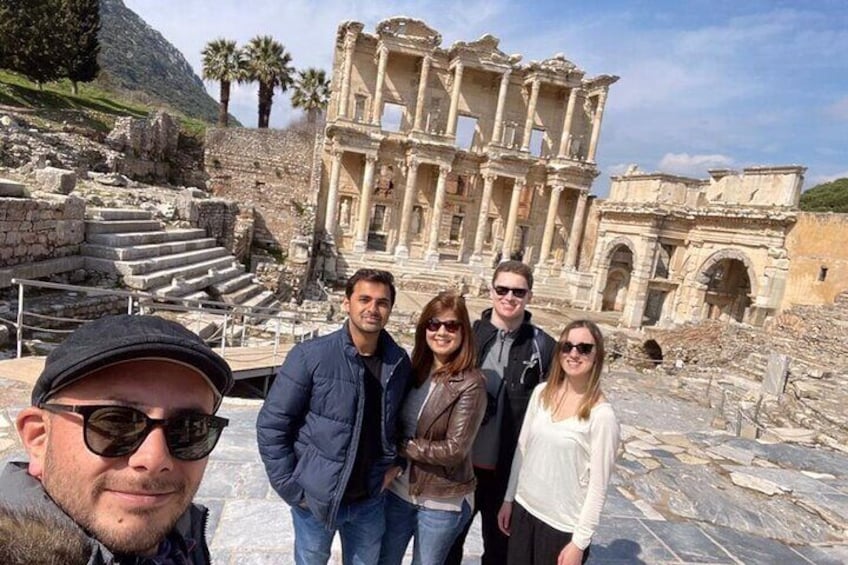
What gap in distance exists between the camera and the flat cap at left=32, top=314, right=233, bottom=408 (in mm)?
1153

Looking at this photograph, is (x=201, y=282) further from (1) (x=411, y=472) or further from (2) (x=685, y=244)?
(2) (x=685, y=244)

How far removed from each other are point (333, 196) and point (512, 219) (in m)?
10.4

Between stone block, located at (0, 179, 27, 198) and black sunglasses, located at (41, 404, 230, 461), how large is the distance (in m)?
10.3

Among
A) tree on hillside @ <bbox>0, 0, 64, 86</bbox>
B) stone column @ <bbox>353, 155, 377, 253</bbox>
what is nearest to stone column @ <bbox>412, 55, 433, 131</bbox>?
stone column @ <bbox>353, 155, 377, 253</bbox>

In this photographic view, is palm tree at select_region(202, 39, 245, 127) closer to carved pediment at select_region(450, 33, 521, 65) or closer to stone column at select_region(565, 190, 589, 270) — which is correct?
carved pediment at select_region(450, 33, 521, 65)

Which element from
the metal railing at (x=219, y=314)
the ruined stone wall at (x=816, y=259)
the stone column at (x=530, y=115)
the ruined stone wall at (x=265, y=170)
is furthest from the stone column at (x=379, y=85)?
the ruined stone wall at (x=816, y=259)

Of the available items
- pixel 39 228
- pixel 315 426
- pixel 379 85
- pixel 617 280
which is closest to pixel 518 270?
pixel 315 426

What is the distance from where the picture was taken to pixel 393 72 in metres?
28.7

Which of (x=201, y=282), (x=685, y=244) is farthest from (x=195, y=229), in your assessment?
(x=685, y=244)

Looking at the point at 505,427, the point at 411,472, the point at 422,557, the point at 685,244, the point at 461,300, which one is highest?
the point at 685,244

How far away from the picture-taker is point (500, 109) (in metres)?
28.3

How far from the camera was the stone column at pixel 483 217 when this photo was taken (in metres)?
28.7

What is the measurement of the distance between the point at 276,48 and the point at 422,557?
36.4m

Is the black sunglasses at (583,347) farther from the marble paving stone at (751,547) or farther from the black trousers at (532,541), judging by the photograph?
the marble paving stone at (751,547)
